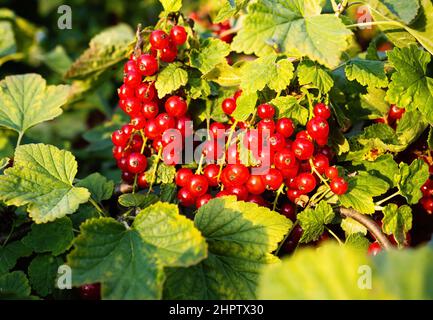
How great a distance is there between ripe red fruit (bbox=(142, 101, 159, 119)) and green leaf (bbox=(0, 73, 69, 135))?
0.95 feet

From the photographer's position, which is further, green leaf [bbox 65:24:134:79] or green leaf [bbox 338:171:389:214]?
green leaf [bbox 65:24:134:79]

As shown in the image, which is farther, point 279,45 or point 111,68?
point 111,68

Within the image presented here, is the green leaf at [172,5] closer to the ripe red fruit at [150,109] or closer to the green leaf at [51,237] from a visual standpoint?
the ripe red fruit at [150,109]

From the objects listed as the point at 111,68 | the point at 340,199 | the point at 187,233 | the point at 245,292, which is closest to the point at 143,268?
the point at 187,233

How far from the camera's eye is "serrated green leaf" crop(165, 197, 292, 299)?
88 centimetres

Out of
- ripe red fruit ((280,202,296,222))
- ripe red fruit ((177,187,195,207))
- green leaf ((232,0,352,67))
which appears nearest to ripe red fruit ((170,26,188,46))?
green leaf ((232,0,352,67))

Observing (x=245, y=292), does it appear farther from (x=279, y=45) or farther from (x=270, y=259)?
(x=279, y=45)

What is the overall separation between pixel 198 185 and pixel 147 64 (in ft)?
0.91

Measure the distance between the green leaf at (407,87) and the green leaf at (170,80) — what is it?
427mm

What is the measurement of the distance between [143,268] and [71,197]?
0.25 m

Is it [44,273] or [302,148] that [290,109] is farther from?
[44,273]

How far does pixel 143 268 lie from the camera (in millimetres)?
811

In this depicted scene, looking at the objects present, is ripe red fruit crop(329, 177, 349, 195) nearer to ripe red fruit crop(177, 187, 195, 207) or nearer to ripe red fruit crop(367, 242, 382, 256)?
ripe red fruit crop(367, 242, 382, 256)

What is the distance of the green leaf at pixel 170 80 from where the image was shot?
1035 millimetres
